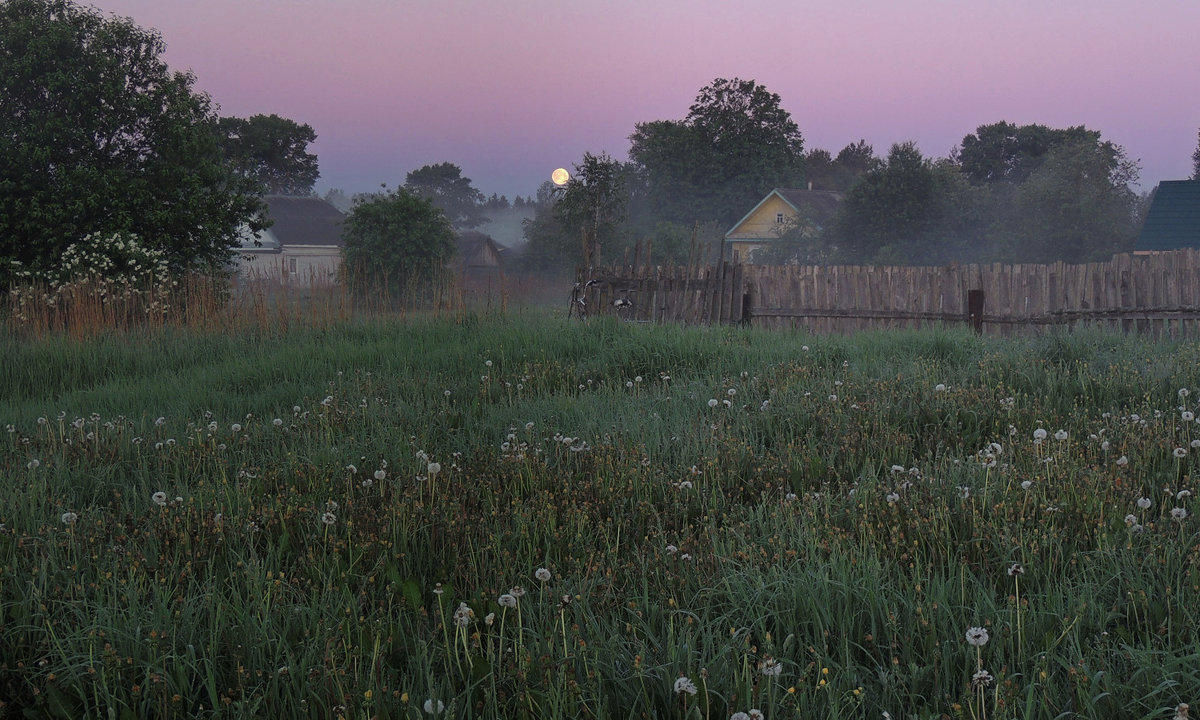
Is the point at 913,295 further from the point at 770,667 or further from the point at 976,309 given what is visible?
the point at 770,667

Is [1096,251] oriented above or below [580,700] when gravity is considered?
above

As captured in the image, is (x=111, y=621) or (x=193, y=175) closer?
(x=111, y=621)

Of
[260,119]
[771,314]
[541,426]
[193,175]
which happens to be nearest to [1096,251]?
[771,314]

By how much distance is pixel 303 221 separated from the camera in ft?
169

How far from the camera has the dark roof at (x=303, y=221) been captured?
49500mm

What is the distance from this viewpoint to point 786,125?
6575cm

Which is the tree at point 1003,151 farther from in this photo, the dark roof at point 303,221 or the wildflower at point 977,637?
the wildflower at point 977,637

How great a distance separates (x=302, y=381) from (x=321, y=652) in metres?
5.97

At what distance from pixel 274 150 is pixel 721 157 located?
33.7 metres

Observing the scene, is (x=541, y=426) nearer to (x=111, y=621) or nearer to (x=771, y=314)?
(x=111, y=621)

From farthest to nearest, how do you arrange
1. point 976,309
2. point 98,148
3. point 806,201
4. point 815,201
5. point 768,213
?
1. point 815,201
2. point 768,213
3. point 806,201
4. point 98,148
5. point 976,309

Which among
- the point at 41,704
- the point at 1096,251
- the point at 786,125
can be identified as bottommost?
the point at 41,704

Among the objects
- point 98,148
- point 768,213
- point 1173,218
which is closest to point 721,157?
point 768,213

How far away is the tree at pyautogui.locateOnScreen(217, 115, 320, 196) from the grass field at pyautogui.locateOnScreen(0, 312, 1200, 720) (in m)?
60.0
